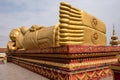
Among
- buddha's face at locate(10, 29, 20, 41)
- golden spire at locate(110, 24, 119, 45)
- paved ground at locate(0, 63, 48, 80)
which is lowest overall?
paved ground at locate(0, 63, 48, 80)

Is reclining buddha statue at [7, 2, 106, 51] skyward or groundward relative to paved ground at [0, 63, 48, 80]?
skyward

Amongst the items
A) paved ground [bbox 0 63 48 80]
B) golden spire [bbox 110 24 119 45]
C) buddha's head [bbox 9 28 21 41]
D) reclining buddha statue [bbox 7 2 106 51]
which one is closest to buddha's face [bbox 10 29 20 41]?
buddha's head [bbox 9 28 21 41]

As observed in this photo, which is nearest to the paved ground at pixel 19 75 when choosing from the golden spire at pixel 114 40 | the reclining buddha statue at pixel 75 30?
the reclining buddha statue at pixel 75 30

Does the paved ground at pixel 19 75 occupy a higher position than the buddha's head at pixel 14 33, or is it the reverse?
the buddha's head at pixel 14 33

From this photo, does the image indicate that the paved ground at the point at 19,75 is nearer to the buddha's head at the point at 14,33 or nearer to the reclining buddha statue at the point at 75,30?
the reclining buddha statue at the point at 75,30

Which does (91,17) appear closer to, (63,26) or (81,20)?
(81,20)

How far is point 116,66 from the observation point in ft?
5.63

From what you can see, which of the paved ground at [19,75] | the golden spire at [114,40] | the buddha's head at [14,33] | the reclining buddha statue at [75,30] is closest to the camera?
the reclining buddha statue at [75,30]

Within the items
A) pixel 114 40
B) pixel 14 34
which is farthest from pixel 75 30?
pixel 14 34

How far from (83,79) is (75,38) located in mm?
691

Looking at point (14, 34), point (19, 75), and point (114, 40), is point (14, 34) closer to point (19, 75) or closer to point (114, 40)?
point (19, 75)

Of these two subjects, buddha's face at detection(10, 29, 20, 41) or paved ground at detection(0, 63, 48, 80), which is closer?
paved ground at detection(0, 63, 48, 80)

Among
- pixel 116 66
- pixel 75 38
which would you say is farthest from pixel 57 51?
pixel 116 66

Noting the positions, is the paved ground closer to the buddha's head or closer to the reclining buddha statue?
the reclining buddha statue
